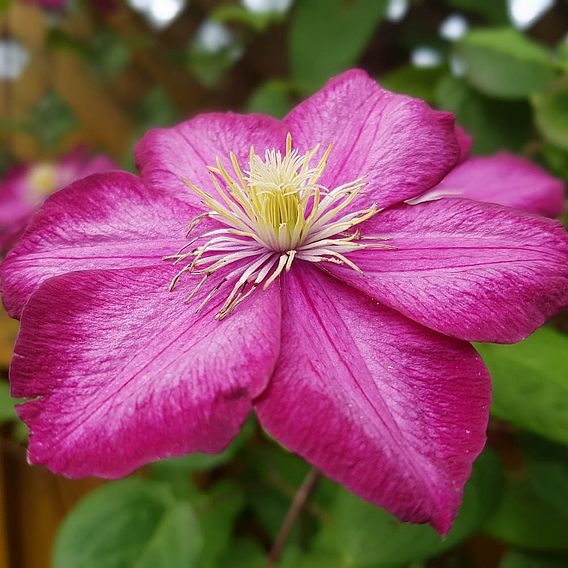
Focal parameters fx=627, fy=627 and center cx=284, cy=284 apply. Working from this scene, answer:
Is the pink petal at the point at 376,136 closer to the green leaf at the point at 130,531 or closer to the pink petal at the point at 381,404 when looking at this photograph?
the pink petal at the point at 381,404

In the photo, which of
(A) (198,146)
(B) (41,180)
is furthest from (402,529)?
(B) (41,180)

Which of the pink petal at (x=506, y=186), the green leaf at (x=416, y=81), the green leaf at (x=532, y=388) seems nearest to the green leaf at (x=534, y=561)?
the green leaf at (x=532, y=388)

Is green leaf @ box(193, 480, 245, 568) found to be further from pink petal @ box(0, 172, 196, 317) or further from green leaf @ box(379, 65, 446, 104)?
green leaf @ box(379, 65, 446, 104)

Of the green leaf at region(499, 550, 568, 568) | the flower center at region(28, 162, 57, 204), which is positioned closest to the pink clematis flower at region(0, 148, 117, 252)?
the flower center at region(28, 162, 57, 204)

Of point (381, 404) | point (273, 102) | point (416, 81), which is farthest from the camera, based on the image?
point (273, 102)

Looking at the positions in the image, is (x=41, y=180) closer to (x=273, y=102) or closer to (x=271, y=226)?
(x=273, y=102)

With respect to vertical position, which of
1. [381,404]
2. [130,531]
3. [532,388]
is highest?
[381,404]

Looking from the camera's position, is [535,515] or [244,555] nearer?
[535,515]

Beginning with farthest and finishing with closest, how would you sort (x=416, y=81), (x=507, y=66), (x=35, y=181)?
(x=35, y=181)
(x=416, y=81)
(x=507, y=66)

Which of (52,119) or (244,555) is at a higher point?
(52,119)
